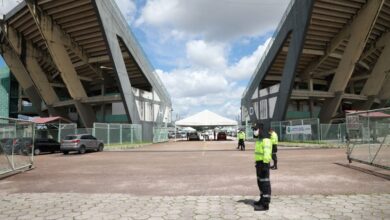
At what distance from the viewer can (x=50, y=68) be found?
4628 cm

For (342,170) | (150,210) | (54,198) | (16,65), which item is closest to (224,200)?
(150,210)

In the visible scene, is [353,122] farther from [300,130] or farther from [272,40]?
[272,40]

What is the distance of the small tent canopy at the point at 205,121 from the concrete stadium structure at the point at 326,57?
362 inches

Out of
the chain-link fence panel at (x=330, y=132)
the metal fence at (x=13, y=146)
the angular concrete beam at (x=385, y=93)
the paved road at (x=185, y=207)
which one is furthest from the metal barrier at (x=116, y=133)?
the angular concrete beam at (x=385, y=93)

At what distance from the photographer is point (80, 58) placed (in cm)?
4072

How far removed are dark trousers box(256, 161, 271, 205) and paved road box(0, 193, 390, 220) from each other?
0.89 feet

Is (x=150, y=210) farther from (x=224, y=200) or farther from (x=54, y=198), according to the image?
(x=54, y=198)

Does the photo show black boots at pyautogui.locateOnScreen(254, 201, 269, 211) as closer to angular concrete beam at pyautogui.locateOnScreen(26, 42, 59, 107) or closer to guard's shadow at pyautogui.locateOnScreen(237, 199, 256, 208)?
guard's shadow at pyautogui.locateOnScreen(237, 199, 256, 208)

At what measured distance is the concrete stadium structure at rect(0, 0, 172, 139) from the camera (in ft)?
111

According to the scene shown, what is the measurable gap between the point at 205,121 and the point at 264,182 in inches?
2062

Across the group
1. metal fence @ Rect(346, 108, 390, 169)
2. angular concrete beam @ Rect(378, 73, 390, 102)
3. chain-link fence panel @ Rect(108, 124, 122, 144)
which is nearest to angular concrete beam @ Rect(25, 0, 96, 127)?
chain-link fence panel @ Rect(108, 124, 122, 144)

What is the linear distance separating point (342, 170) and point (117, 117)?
120 feet

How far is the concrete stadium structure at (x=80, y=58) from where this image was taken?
33719 millimetres

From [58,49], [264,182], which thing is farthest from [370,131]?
[58,49]
